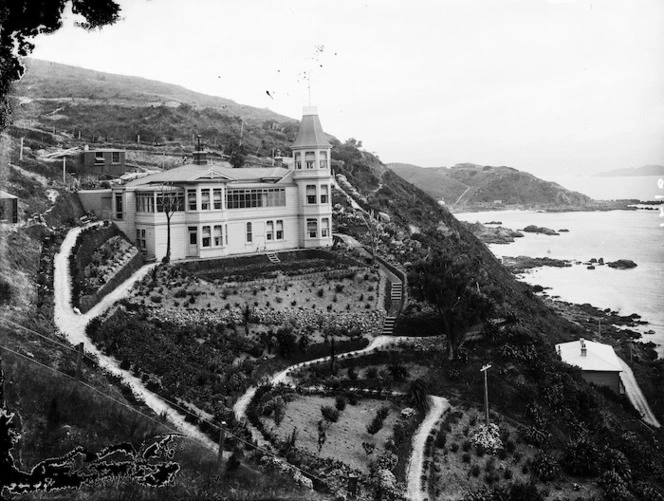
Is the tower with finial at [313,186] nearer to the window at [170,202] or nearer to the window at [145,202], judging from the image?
the window at [170,202]

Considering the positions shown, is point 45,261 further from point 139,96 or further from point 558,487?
point 139,96

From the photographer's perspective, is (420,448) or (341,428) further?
(341,428)

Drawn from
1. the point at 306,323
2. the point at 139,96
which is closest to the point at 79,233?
the point at 306,323

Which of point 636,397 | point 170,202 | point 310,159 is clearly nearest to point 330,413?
point 170,202

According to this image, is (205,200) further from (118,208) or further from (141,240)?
(118,208)

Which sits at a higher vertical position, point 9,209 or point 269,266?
point 9,209

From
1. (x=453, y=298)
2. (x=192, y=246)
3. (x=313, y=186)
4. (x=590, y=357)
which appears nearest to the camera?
(x=453, y=298)

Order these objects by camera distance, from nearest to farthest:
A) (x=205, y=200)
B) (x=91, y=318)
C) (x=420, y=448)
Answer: (x=420, y=448)
(x=91, y=318)
(x=205, y=200)
